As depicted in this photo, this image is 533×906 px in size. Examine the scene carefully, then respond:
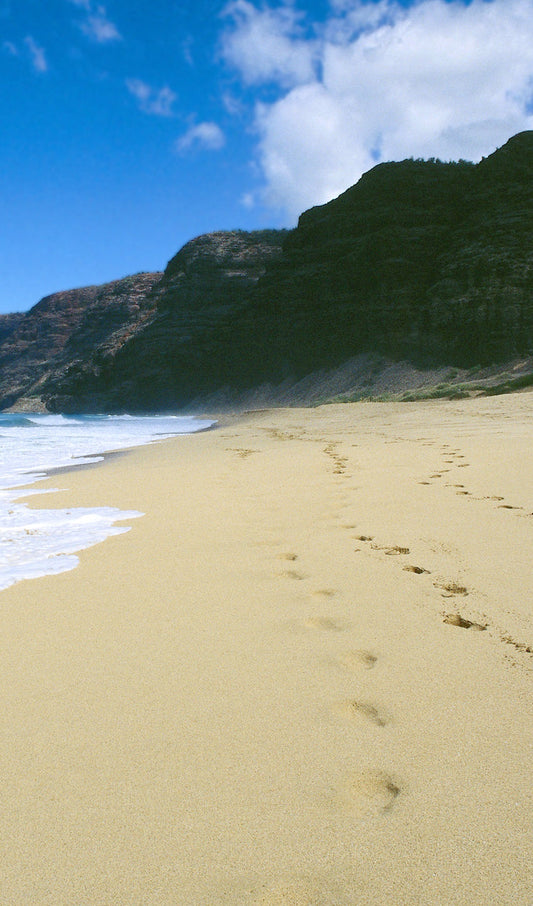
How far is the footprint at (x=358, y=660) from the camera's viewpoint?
62.6 inches

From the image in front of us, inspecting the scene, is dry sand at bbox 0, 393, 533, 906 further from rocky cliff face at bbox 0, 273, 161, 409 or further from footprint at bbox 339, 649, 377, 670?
rocky cliff face at bbox 0, 273, 161, 409

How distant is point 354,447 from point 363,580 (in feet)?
18.6

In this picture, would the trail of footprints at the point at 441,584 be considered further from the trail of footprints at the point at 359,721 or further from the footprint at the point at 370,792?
the footprint at the point at 370,792

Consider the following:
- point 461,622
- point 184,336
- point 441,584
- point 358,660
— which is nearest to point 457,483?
point 441,584

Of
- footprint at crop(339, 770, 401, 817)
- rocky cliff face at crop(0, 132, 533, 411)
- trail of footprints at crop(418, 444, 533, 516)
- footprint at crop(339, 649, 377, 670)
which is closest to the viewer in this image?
footprint at crop(339, 770, 401, 817)

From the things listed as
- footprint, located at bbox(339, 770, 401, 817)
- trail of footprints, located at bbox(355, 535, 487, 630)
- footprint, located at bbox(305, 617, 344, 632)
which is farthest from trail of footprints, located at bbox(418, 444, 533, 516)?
footprint, located at bbox(339, 770, 401, 817)

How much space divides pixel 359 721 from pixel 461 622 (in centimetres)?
66

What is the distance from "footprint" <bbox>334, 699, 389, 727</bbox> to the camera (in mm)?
1327

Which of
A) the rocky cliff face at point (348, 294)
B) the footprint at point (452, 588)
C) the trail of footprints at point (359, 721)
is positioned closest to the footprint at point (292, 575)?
the trail of footprints at point (359, 721)

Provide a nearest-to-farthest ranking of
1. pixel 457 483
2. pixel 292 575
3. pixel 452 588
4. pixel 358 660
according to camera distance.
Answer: pixel 358 660, pixel 452 588, pixel 292 575, pixel 457 483

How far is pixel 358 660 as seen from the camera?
163cm

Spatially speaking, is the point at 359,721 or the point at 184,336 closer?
the point at 359,721

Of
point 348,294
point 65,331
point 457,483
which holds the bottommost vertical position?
point 457,483

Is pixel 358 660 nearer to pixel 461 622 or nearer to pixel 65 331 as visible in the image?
pixel 461 622
